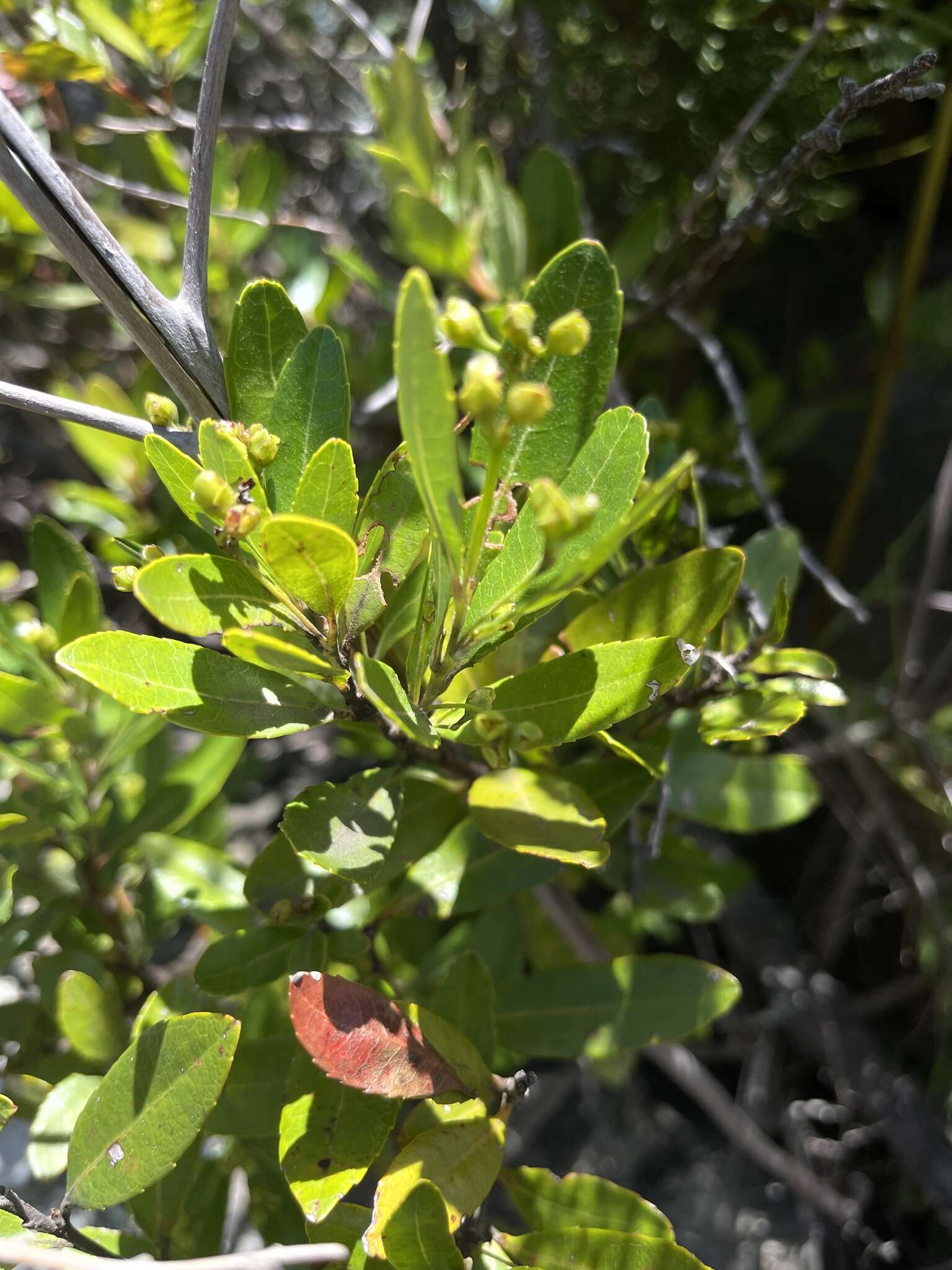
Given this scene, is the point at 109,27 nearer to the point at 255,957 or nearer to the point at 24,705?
the point at 24,705

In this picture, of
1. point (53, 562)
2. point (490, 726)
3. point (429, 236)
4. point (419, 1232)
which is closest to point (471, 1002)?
point (419, 1232)

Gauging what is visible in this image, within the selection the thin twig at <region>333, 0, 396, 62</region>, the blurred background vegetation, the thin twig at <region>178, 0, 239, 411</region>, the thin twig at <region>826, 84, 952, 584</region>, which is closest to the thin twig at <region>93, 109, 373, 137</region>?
the blurred background vegetation

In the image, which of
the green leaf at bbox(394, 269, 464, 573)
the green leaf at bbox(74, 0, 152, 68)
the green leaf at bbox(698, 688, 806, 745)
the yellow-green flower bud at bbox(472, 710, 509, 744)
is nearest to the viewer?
the green leaf at bbox(394, 269, 464, 573)

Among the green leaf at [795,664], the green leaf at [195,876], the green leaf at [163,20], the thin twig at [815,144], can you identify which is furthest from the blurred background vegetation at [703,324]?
the green leaf at [795,664]

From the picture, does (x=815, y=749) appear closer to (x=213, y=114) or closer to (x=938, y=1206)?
(x=938, y=1206)

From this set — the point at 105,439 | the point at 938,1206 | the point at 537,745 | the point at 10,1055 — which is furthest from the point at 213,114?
the point at 938,1206

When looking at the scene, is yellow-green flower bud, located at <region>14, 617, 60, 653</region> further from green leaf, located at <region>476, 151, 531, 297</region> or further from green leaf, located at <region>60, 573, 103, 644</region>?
green leaf, located at <region>476, 151, 531, 297</region>
